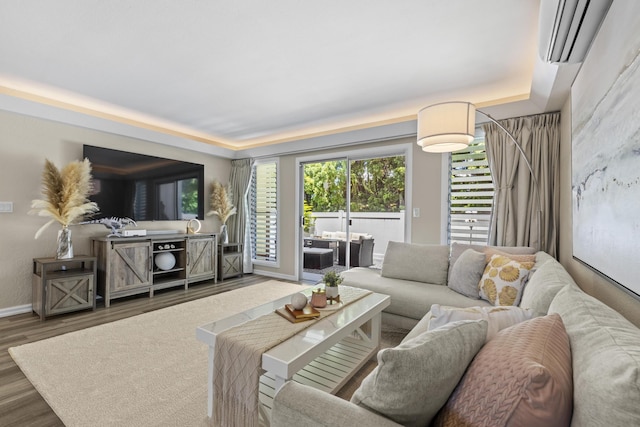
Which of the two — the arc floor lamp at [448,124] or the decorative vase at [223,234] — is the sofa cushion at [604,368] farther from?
the decorative vase at [223,234]

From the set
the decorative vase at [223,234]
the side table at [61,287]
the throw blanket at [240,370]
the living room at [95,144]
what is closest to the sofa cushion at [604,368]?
the throw blanket at [240,370]

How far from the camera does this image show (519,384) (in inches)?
26.7

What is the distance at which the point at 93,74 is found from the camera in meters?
2.97

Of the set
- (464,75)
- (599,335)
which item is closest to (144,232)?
(464,75)

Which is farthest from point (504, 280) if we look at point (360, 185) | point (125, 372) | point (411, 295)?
point (125, 372)

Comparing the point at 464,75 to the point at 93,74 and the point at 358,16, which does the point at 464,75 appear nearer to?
the point at 358,16

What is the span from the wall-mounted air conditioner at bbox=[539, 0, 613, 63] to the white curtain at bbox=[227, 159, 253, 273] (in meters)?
4.63

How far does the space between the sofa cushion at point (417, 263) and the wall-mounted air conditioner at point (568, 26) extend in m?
1.86

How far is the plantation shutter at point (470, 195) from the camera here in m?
3.58

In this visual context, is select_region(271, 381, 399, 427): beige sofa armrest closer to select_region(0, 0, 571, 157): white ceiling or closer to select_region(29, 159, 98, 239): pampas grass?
select_region(0, 0, 571, 157): white ceiling

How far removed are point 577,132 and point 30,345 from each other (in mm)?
4507

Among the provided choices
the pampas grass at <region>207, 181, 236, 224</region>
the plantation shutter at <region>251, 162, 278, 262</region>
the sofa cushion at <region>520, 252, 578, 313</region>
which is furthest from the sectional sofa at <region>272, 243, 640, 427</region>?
the pampas grass at <region>207, 181, 236, 224</region>

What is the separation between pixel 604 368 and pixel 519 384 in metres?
0.18

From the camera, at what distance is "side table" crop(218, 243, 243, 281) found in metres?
5.12
